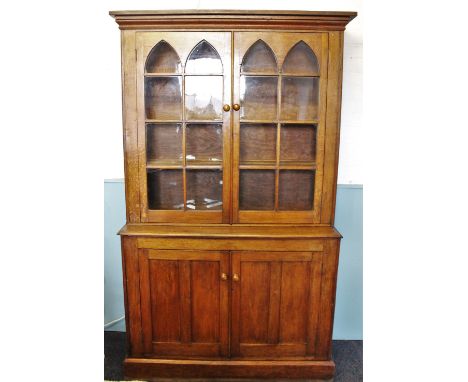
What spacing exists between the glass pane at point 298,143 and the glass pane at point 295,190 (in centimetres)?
8

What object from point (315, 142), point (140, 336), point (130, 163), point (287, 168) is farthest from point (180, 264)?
point (315, 142)

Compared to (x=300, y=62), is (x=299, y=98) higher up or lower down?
lower down

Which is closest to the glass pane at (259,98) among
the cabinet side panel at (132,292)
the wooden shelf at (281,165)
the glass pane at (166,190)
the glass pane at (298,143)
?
the glass pane at (298,143)

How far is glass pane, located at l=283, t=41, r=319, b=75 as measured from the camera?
1562 millimetres

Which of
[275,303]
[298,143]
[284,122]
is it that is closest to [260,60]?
[284,122]

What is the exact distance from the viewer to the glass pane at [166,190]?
1677 millimetres

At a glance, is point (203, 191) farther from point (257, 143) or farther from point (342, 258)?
point (342, 258)

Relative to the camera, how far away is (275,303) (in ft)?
5.40

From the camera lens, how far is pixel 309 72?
62.1 inches

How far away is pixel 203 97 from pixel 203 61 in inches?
6.4

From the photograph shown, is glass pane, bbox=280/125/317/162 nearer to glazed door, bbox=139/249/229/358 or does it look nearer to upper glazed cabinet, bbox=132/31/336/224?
upper glazed cabinet, bbox=132/31/336/224

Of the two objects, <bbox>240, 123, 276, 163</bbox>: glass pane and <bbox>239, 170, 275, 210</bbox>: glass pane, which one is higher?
<bbox>240, 123, 276, 163</bbox>: glass pane

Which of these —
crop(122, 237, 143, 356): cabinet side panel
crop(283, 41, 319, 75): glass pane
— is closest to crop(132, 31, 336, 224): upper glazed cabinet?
crop(283, 41, 319, 75): glass pane
